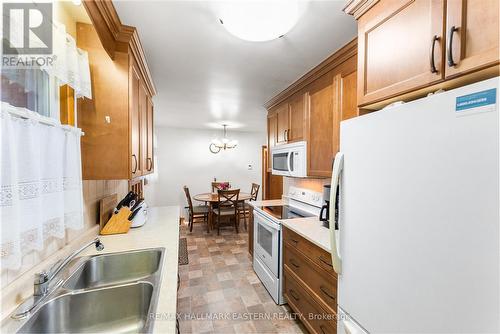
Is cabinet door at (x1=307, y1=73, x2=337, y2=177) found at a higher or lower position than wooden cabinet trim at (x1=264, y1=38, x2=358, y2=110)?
lower

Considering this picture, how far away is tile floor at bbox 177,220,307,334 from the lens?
1908 millimetres

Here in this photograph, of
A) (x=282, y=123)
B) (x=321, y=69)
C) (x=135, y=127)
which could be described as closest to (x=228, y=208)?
(x=282, y=123)

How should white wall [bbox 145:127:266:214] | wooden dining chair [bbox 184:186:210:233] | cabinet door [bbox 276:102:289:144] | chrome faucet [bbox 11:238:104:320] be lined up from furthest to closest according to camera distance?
white wall [bbox 145:127:266:214], wooden dining chair [bbox 184:186:210:233], cabinet door [bbox 276:102:289:144], chrome faucet [bbox 11:238:104:320]

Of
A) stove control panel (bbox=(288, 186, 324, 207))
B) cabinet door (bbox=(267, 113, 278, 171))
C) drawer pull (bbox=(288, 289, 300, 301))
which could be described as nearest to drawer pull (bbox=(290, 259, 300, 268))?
drawer pull (bbox=(288, 289, 300, 301))

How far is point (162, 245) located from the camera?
59.7 inches

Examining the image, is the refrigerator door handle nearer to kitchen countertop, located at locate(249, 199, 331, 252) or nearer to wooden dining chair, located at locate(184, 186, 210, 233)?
kitchen countertop, located at locate(249, 199, 331, 252)

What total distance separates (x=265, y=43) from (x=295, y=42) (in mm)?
235

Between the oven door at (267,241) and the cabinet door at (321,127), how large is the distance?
2.38 ft

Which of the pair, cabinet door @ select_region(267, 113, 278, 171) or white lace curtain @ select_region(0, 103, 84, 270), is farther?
cabinet door @ select_region(267, 113, 278, 171)

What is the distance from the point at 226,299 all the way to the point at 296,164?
5.57 ft

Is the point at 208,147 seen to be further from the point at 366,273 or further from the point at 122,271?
the point at 366,273

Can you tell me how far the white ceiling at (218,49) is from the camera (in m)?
1.28

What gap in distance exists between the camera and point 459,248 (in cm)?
63

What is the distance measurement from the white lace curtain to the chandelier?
4.21 m
